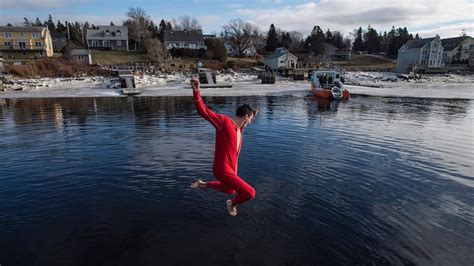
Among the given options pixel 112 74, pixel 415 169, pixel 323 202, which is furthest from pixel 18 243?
pixel 112 74

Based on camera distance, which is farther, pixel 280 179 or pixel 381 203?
pixel 280 179

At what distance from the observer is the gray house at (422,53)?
80.1 meters

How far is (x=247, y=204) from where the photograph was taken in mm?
7703

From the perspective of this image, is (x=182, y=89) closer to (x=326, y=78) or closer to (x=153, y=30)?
(x=326, y=78)

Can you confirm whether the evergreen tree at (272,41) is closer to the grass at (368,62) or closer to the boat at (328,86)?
the grass at (368,62)

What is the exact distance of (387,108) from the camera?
1045 inches

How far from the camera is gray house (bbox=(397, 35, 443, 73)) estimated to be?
80125 millimetres

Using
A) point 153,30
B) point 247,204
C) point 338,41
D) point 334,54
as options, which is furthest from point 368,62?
point 247,204

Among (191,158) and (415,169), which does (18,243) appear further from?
(415,169)

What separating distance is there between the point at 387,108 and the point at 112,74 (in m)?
49.7

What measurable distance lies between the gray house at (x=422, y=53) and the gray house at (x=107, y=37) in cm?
7768

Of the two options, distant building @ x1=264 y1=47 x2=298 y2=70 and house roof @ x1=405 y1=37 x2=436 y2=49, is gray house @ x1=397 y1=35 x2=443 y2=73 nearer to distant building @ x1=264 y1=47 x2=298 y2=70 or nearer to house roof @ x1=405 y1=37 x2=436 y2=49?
house roof @ x1=405 y1=37 x2=436 y2=49

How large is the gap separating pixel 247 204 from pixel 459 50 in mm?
112634

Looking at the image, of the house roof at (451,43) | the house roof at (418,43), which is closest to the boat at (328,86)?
the house roof at (418,43)
